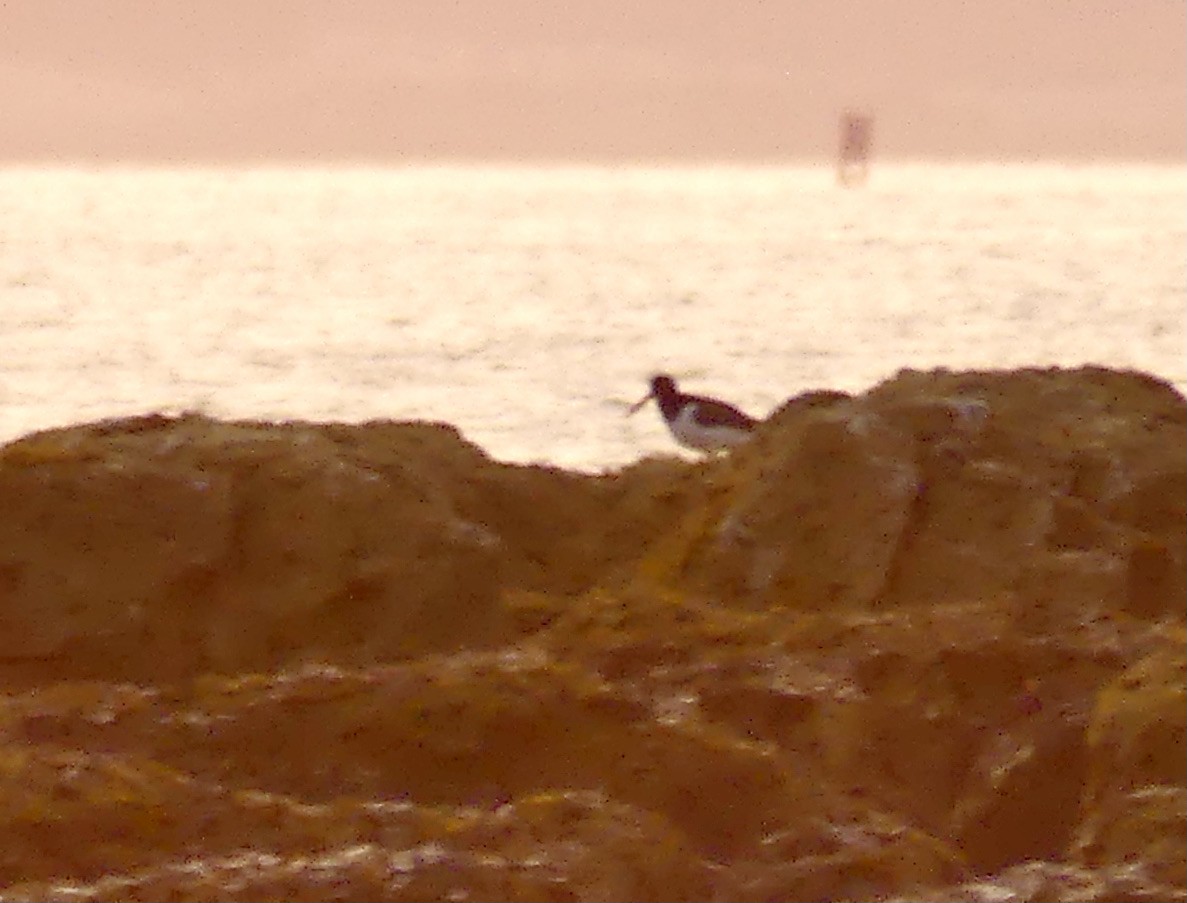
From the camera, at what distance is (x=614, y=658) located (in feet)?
21.1

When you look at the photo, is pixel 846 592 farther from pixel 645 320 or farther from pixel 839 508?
pixel 645 320

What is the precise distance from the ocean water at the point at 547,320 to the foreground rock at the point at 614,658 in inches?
632

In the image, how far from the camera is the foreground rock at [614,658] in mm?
4891

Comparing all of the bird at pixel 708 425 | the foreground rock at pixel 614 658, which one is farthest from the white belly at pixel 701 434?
the foreground rock at pixel 614 658

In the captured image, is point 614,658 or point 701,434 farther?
point 701,434

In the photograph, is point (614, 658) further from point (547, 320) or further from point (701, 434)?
point (547, 320)

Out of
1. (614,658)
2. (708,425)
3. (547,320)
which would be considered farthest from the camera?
(547,320)

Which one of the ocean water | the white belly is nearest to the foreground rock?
the white belly

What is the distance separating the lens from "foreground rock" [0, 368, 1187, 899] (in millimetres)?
4891

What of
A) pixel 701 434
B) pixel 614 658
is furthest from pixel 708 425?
pixel 614 658

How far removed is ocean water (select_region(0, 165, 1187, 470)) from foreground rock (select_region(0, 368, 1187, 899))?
1604 centimetres

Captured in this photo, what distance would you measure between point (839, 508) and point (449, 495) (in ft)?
5.25

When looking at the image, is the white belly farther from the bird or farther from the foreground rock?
the foreground rock

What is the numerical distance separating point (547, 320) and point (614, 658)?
5186 cm
